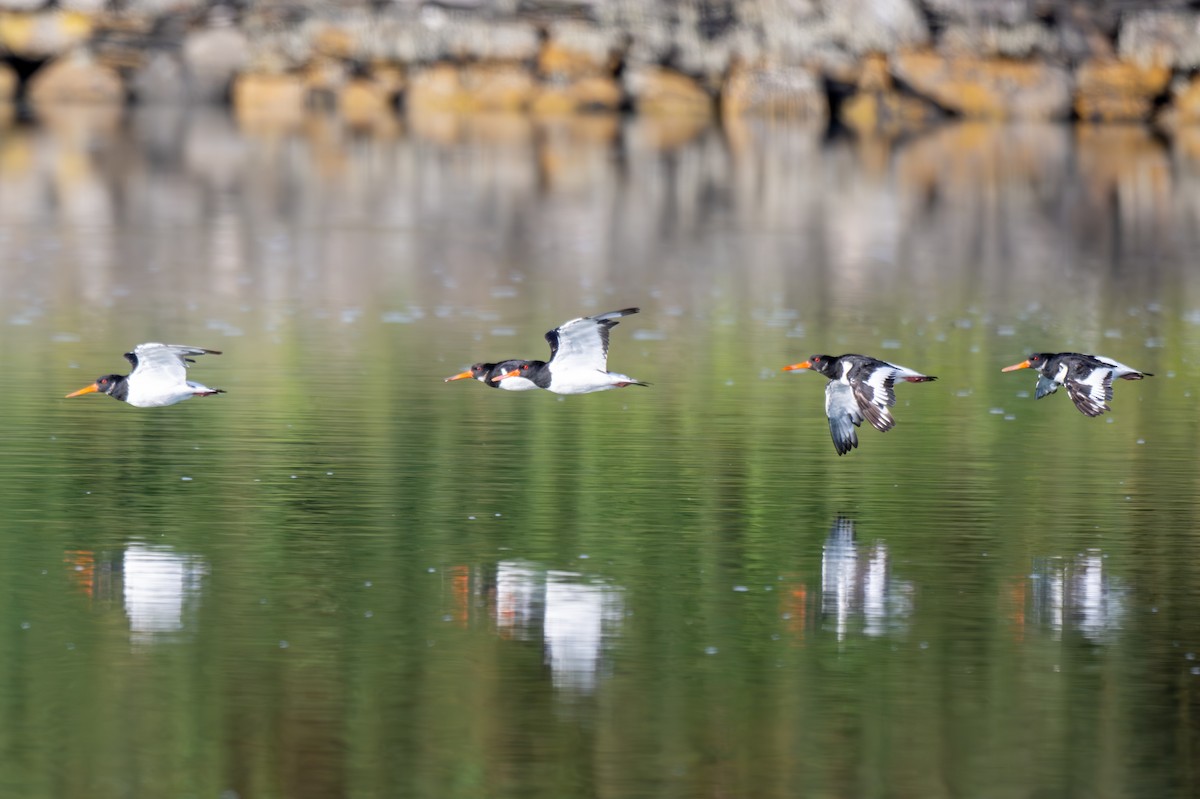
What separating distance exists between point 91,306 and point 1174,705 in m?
21.5

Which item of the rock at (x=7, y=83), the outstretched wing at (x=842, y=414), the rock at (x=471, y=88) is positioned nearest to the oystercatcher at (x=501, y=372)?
the outstretched wing at (x=842, y=414)

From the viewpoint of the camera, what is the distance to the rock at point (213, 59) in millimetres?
91938

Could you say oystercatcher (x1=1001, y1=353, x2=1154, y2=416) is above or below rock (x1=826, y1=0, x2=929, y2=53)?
below

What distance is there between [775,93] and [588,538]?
7656cm

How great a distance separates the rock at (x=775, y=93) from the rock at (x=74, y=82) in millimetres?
22991

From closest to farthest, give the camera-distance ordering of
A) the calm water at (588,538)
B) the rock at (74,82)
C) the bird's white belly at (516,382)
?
the calm water at (588,538) < the bird's white belly at (516,382) < the rock at (74,82)

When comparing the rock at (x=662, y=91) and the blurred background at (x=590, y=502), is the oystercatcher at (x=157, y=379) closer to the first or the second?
the blurred background at (x=590, y=502)

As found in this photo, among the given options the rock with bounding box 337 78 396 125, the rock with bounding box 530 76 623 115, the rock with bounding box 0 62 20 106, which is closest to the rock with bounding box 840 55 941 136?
the rock with bounding box 530 76 623 115

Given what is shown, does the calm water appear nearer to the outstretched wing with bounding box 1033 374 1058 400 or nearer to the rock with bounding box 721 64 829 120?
the outstretched wing with bounding box 1033 374 1058 400

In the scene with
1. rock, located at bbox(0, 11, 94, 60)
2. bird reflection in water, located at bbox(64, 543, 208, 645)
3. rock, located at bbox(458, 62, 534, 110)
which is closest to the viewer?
bird reflection in water, located at bbox(64, 543, 208, 645)

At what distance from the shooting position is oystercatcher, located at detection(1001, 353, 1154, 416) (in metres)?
19.0

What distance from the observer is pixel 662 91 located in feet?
302

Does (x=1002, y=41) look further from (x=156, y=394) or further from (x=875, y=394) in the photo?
(x=156, y=394)

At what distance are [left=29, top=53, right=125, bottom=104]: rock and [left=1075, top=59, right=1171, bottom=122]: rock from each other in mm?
35951
